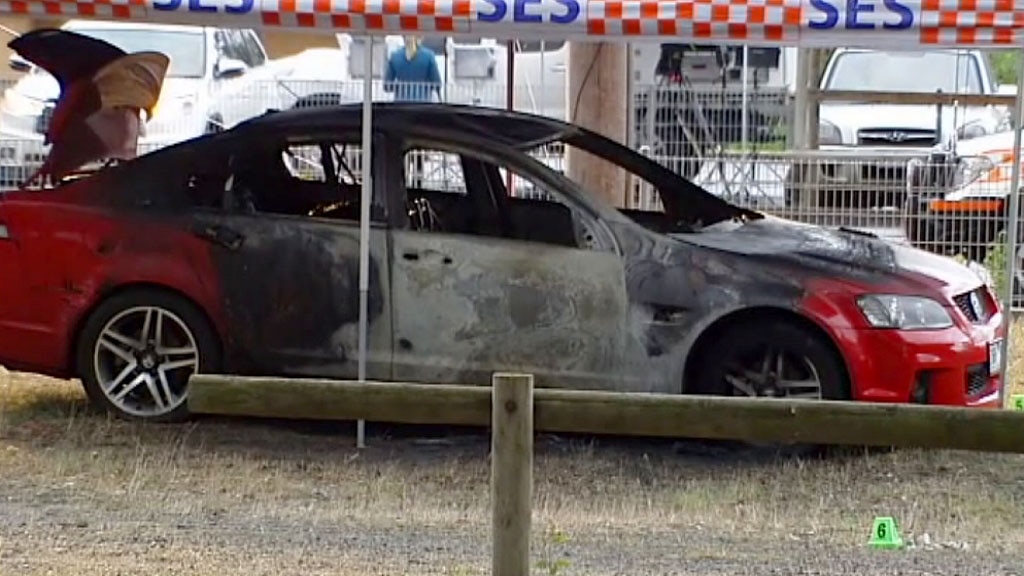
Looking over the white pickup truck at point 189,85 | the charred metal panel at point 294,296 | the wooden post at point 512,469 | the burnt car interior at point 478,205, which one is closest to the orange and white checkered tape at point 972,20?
the burnt car interior at point 478,205

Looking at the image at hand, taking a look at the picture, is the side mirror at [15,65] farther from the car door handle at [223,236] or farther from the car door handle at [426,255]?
the car door handle at [426,255]

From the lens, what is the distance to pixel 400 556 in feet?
22.6

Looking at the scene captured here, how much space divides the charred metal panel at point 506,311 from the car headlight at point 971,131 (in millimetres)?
9802

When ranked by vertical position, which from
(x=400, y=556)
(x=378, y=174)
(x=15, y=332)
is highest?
(x=378, y=174)

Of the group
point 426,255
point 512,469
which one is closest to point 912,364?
point 426,255

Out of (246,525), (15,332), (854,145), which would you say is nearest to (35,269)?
(15,332)

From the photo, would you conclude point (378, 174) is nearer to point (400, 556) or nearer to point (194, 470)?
point (194, 470)

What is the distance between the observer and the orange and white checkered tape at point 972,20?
26.0 feet

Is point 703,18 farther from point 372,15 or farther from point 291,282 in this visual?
point 291,282

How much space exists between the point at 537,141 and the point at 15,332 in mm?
2792

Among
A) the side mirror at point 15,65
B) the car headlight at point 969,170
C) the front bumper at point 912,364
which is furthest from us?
the side mirror at point 15,65

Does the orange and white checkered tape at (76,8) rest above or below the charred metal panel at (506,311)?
above

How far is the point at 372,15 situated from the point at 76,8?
1315 mm

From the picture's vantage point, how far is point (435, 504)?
26.2 ft
